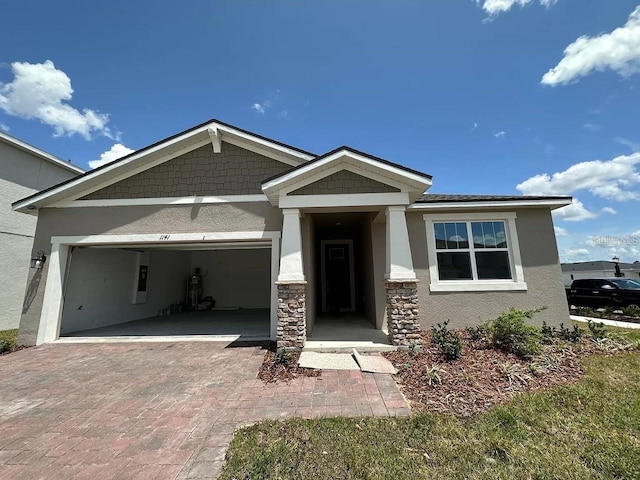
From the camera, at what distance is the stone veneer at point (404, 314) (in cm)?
A: 624

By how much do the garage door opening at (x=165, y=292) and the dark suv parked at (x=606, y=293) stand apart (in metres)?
16.8

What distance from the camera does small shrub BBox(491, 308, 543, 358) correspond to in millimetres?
5559

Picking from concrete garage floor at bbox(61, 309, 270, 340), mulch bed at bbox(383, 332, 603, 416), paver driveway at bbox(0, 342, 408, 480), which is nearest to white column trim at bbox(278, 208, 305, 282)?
paver driveway at bbox(0, 342, 408, 480)

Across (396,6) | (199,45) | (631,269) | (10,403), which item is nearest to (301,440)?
(10,403)

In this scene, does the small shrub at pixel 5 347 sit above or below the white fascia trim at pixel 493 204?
below

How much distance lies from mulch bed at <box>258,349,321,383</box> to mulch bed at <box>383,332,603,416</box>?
169 cm

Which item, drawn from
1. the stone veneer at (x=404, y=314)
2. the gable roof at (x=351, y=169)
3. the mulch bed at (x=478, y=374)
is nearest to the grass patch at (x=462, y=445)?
the mulch bed at (x=478, y=374)

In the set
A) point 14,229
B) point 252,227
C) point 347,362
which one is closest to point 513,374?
point 347,362

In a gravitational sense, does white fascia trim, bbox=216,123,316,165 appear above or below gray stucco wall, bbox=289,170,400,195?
above

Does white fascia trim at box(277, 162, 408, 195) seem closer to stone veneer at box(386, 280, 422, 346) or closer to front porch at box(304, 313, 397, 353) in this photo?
stone veneer at box(386, 280, 422, 346)

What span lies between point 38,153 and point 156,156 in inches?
289

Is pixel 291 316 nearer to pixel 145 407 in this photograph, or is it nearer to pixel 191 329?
pixel 145 407

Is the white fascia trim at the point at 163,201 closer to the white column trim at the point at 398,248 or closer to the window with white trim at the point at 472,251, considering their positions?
the white column trim at the point at 398,248

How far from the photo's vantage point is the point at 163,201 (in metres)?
8.23
